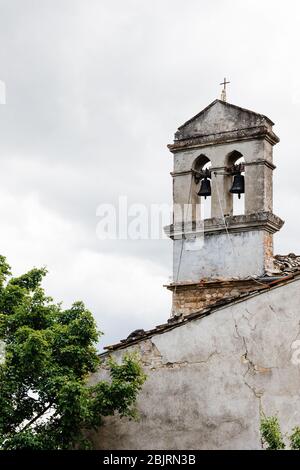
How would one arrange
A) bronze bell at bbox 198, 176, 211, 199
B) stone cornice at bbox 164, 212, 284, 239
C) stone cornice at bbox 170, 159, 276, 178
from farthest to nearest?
bronze bell at bbox 198, 176, 211, 199 → stone cornice at bbox 170, 159, 276, 178 → stone cornice at bbox 164, 212, 284, 239

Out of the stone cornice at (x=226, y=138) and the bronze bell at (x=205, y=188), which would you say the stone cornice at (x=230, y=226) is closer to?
the bronze bell at (x=205, y=188)

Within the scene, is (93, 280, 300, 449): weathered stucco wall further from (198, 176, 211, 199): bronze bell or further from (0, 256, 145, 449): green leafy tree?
(198, 176, 211, 199): bronze bell

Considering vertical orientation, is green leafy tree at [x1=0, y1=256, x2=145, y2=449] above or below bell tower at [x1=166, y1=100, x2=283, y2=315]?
below

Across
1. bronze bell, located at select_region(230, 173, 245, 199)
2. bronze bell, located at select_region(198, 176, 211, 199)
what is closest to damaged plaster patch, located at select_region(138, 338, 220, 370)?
bronze bell, located at select_region(230, 173, 245, 199)

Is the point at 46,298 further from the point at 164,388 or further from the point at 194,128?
the point at 194,128

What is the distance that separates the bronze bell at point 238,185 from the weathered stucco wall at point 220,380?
16.4ft

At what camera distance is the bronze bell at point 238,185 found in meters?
16.6

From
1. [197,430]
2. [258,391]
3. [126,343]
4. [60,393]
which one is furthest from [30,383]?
[258,391]

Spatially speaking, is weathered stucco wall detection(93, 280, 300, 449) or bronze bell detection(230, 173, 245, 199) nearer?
weathered stucco wall detection(93, 280, 300, 449)

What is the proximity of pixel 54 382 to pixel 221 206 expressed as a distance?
6.40 meters

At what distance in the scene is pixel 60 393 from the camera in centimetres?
1128

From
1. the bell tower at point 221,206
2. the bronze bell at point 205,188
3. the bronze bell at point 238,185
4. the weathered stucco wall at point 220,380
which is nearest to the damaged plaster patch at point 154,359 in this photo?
the weathered stucco wall at point 220,380

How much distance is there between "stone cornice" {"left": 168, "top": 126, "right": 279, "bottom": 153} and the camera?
1653 cm

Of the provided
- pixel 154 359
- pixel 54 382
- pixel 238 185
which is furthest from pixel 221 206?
pixel 54 382
